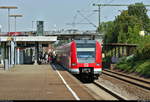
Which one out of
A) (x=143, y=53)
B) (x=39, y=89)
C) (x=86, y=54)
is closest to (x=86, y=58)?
(x=86, y=54)

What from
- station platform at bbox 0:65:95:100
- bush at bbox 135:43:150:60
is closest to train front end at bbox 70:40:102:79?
station platform at bbox 0:65:95:100

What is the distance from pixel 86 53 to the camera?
3086 cm

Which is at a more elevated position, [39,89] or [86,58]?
[86,58]

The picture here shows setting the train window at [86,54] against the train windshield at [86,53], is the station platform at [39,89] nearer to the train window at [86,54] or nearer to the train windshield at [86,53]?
the train windshield at [86,53]

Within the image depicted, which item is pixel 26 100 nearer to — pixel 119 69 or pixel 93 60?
pixel 93 60

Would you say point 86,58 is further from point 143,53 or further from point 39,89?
point 143,53

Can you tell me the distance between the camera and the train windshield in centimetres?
3048

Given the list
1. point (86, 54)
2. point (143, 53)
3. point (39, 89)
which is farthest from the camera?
point (143, 53)

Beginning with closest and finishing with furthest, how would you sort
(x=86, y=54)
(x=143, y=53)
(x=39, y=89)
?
(x=39, y=89)
(x=86, y=54)
(x=143, y=53)

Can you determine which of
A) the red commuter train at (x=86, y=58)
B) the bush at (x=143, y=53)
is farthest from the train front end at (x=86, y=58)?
the bush at (x=143, y=53)

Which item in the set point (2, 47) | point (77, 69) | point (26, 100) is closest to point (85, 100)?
point (26, 100)

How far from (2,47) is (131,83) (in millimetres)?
38025

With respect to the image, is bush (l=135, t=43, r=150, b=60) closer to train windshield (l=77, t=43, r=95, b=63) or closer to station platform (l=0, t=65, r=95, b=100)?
train windshield (l=77, t=43, r=95, b=63)

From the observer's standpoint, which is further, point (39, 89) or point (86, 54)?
point (86, 54)
